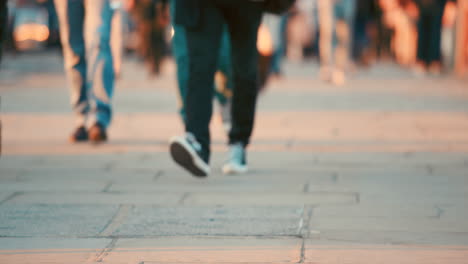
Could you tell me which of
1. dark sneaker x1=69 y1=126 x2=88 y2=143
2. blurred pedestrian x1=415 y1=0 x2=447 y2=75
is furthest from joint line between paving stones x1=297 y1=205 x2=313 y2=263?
blurred pedestrian x1=415 y1=0 x2=447 y2=75

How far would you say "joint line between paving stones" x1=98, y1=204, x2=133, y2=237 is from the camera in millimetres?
3191

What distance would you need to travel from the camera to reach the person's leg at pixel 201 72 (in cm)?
438

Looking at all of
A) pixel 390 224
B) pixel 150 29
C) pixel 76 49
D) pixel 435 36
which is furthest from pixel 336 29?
pixel 390 224

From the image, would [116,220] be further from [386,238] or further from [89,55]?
[89,55]

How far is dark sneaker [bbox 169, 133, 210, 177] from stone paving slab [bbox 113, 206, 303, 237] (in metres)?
0.57

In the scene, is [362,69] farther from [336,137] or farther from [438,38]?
[336,137]

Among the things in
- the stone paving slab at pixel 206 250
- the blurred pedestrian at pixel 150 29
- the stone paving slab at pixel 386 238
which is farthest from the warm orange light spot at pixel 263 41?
the blurred pedestrian at pixel 150 29

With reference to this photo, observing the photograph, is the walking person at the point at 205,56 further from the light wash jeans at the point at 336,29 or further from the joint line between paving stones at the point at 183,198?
the light wash jeans at the point at 336,29

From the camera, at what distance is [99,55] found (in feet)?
19.2

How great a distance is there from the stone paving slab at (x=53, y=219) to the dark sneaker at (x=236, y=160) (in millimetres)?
1100

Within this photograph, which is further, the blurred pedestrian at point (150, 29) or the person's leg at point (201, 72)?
the blurred pedestrian at point (150, 29)

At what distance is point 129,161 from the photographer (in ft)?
16.9

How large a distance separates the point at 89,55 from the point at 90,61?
5 cm

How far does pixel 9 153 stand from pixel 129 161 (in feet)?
2.67
